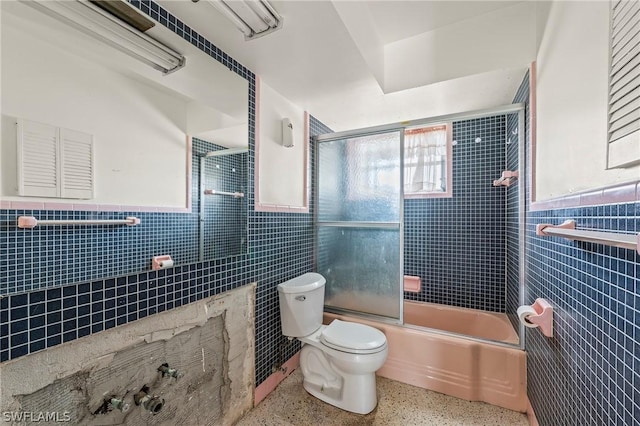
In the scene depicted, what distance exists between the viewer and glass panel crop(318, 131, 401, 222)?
2.08 metres

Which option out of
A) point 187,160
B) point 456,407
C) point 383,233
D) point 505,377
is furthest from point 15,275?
point 505,377

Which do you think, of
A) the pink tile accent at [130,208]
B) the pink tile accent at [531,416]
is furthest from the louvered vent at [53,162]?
the pink tile accent at [531,416]

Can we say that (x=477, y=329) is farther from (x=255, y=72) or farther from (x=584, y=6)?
(x=255, y=72)

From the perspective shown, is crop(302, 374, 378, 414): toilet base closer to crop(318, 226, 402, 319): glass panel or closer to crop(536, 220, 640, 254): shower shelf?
crop(318, 226, 402, 319): glass panel

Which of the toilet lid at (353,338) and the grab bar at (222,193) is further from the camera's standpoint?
the toilet lid at (353,338)

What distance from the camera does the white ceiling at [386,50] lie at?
1.35 metres

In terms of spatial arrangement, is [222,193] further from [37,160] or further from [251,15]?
[251,15]

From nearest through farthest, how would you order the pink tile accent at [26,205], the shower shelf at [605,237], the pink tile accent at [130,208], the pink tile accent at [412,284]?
1. the shower shelf at [605,237]
2. the pink tile accent at [26,205]
3. the pink tile accent at [130,208]
4. the pink tile accent at [412,284]

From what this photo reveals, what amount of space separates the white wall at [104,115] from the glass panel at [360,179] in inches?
52.3

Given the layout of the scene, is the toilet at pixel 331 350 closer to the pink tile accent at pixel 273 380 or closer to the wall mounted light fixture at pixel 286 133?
the pink tile accent at pixel 273 380

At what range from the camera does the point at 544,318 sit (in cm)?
122

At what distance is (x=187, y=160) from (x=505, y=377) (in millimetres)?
2380

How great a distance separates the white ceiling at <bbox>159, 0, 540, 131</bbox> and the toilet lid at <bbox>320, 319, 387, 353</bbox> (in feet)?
5.85

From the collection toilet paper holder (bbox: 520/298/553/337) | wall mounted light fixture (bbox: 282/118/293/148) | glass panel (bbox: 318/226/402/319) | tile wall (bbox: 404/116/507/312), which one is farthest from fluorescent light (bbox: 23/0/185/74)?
tile wall (bbox: 404/116/507/312)
